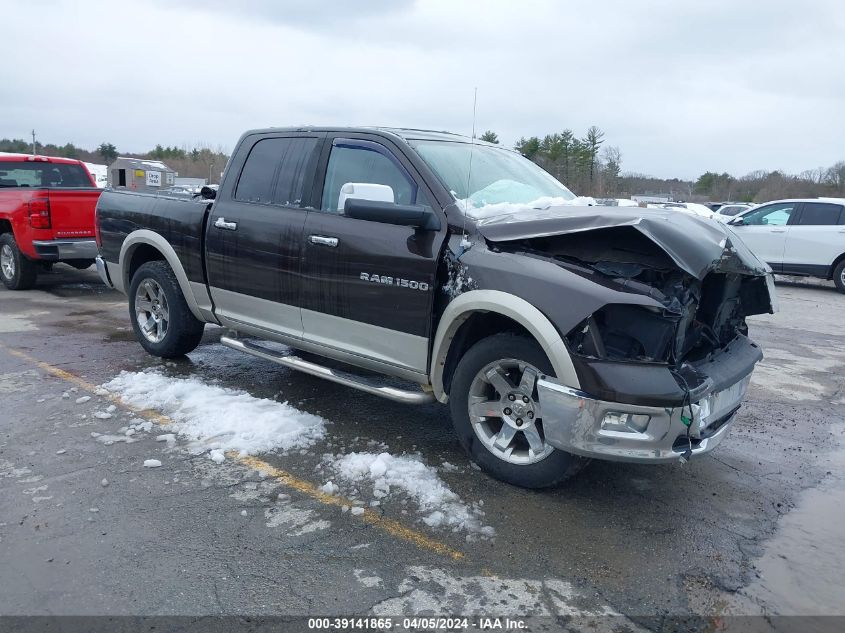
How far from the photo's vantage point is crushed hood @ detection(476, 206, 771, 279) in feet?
11.1

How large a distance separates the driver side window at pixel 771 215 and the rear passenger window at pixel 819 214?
277 mm

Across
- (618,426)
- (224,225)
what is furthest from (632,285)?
(224,225)

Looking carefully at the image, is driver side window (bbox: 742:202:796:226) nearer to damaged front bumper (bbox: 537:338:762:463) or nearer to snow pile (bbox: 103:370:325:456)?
damaged front bumper (bbox: 537:338:762:463)

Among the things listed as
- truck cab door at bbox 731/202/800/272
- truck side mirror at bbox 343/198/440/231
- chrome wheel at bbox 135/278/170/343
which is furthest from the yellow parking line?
truck cab door at bbox 731/202/800/272

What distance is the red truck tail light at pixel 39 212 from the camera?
951cm

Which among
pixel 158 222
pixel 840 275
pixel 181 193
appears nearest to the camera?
pixel 158 222

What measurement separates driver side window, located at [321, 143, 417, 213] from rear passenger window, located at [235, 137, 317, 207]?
9.7 inches

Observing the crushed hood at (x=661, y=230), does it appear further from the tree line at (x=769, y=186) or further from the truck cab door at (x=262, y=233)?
the tree line at (x=769, y=186)

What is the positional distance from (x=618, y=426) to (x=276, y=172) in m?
3.15

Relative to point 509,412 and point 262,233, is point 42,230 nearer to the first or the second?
point 262,233

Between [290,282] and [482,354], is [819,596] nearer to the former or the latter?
[482,354]

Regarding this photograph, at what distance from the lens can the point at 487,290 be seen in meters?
3.77

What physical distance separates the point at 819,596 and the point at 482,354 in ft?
6.29

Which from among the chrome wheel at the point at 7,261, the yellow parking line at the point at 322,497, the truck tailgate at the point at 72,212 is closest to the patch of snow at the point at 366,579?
the yellow parking line at the point at 322,497
